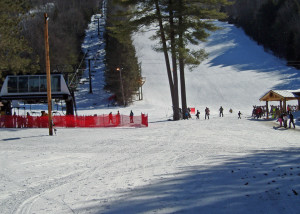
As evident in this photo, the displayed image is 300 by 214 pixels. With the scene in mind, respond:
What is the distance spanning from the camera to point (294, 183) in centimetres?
569

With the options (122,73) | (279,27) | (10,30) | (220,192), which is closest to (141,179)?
(220,192)

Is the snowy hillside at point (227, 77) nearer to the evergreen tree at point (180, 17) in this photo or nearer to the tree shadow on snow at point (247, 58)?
the tree shadow on snow at point (247, 58)

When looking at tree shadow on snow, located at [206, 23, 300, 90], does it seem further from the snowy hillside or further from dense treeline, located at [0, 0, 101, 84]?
dense treeline, located at [0, 0, 101, 84]

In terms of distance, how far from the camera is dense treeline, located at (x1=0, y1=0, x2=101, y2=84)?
19.6 m

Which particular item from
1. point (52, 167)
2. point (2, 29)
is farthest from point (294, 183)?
point (2, 29)

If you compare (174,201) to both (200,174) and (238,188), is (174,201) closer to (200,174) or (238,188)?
(238,188)

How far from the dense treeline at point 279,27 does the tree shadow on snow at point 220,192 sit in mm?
65539

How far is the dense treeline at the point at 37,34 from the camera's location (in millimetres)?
19562

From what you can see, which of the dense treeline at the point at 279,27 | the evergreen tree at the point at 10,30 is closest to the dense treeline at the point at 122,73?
the evergreen tree at the point at 10,30

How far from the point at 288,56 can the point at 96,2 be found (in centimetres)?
7849

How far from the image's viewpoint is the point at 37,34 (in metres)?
60.7

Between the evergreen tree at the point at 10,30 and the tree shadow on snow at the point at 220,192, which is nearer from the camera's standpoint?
the tree shadow on snow at the point at 220,192

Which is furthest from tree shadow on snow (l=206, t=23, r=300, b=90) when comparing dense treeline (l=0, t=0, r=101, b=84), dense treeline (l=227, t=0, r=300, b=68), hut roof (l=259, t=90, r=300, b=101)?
dense treeline (l=0, t=0, r=101, b=84)

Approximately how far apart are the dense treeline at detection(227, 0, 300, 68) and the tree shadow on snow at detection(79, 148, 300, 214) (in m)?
65.5
